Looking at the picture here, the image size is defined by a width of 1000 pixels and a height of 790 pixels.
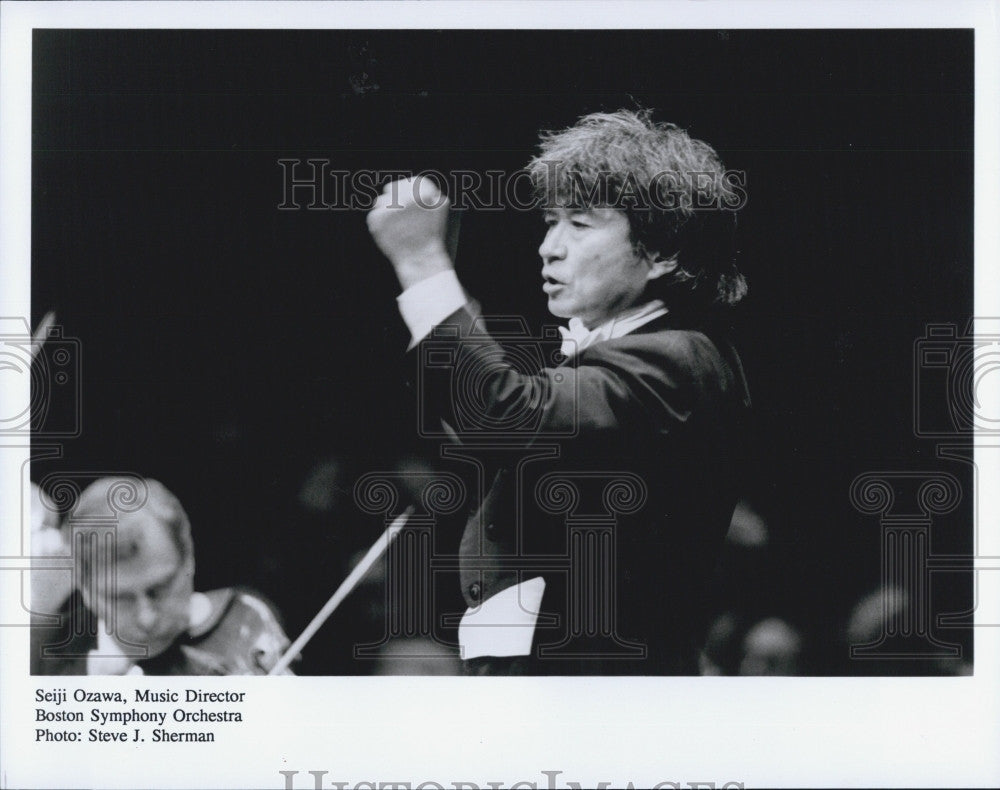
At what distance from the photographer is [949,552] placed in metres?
3.38

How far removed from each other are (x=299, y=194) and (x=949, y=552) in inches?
88.0

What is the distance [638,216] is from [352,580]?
54.5 inches

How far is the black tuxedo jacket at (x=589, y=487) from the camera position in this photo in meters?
3.33

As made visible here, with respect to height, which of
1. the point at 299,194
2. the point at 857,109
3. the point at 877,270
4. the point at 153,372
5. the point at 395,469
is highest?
the point at 857,109

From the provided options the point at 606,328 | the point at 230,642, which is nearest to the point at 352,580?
the point at 230,642

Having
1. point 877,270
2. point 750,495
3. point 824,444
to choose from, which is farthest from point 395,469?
point 877,270

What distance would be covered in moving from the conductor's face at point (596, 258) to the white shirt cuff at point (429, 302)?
0.92 feet

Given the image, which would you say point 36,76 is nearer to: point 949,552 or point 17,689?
point 17,689

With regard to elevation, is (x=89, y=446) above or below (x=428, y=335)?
below

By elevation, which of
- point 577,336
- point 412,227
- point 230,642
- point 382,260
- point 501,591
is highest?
point 412,227

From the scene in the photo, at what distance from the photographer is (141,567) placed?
3.37 metres
